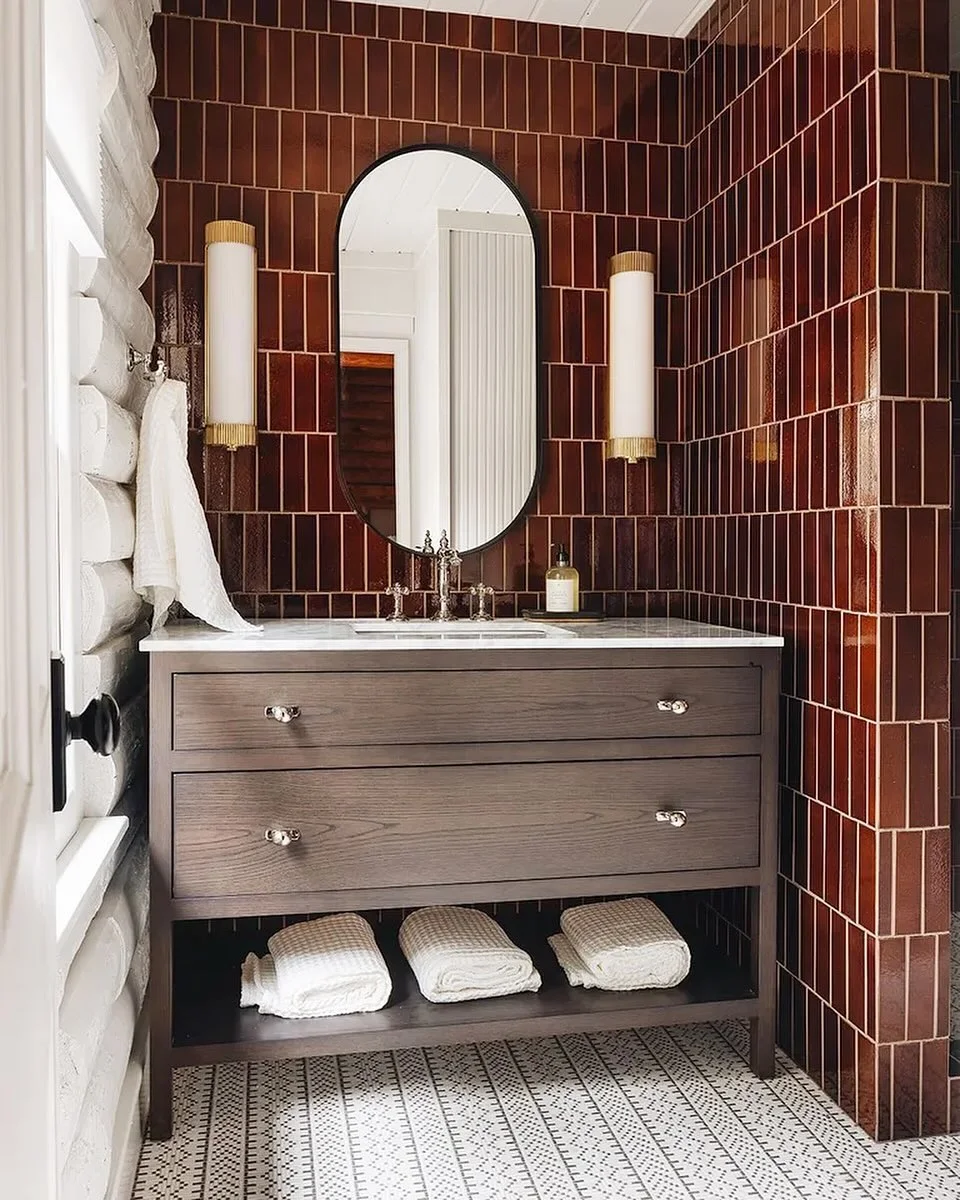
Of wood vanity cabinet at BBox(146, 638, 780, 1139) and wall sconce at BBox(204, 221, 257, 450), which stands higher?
wall sconce at BBox(204, 221, 257, 450)

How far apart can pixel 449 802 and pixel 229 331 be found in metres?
1.26

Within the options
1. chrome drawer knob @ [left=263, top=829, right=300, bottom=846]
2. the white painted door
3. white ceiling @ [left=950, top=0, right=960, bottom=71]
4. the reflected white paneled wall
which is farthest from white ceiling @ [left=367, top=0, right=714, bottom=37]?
the white painted door

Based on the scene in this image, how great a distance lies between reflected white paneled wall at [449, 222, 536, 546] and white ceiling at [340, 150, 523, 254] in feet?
0.25

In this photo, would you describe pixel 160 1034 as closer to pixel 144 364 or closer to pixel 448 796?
pixel 448 796

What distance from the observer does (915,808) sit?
208cm

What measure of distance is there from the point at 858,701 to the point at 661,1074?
0.91 metres

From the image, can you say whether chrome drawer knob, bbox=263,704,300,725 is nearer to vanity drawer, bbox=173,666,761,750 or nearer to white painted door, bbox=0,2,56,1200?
vanity drawer, bbox=173,666,761,750

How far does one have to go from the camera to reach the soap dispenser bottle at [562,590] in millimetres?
2795

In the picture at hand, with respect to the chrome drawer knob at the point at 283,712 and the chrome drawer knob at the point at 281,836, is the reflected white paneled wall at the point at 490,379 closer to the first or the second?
the chrome drawer knob at the point at 283,712

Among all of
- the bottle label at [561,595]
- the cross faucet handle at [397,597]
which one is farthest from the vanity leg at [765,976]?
the cross faucet handle at [397,597]

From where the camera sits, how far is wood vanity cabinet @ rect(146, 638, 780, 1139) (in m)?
2.06

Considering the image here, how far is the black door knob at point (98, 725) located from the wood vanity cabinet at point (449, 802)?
124cm

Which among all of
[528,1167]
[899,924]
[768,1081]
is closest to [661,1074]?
[768,1081]

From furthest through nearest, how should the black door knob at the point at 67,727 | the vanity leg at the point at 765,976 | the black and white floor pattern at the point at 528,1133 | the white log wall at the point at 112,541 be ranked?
the vanity leg at the point at 765,976 < the black and white floor pattern at the point at 528,1133 < the white log wall at the point at 112,541 < the black door knob at the point at 67,727
